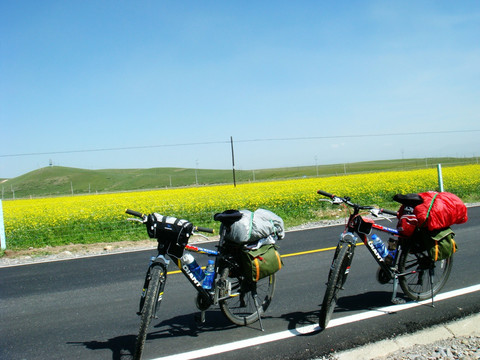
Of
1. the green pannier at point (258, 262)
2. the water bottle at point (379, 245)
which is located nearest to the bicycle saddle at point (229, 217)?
the green pannier at point (258, 262)

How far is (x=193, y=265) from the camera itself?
148 inches

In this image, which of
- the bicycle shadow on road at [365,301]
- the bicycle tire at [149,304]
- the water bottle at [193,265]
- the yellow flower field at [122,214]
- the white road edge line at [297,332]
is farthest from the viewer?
the yellow flower field at [122,214]

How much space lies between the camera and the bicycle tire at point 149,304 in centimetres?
324

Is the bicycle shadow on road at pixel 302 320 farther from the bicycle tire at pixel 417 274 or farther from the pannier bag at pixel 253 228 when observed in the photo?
the bicycle tire at pixel 417 274

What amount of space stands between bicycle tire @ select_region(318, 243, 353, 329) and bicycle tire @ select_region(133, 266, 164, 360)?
162cm

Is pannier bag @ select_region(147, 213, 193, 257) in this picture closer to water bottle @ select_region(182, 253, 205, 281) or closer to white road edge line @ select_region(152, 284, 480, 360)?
water bottle @ select_region(182, 253, 205, 281)

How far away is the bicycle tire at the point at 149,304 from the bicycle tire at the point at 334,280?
162 cm

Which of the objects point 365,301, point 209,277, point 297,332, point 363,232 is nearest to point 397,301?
point 365,301

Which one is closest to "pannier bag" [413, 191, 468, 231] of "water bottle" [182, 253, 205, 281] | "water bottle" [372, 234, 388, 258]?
"water bottle" [372, 234, 388, 258]

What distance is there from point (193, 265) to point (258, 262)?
636mm

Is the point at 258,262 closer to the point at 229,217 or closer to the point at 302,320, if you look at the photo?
the point at 229,217

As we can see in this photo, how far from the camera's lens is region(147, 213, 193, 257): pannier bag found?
136 inches

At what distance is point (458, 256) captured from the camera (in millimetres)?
6680

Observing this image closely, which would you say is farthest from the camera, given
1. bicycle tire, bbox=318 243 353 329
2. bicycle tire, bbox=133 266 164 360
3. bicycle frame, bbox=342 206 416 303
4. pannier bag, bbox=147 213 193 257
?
bicycle frame, bbox=342 206 416 303
